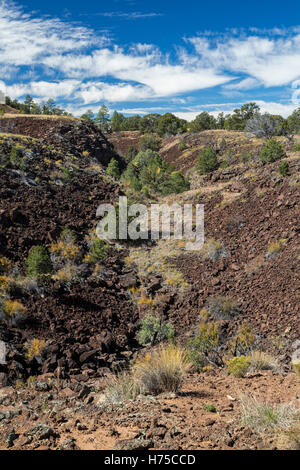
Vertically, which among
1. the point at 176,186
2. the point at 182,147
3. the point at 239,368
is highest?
the point at 182,147

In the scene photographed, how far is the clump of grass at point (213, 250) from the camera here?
13.1m

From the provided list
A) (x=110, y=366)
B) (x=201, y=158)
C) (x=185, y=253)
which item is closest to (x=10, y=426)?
(x=110, y=366)

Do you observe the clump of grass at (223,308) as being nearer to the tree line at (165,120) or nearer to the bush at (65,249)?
the bush at (65,249)

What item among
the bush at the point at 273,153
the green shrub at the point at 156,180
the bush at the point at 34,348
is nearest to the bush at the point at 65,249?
the bush at the point at 34,348

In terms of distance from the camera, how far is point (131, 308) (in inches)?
444

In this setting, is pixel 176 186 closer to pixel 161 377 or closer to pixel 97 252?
pixel 97 252

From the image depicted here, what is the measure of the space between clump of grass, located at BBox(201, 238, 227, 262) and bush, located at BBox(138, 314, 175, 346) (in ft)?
14.4

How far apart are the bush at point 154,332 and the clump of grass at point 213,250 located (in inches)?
173

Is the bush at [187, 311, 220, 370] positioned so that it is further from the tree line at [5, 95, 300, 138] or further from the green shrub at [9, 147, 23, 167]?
the tree line at [5, 95, 300, 138]

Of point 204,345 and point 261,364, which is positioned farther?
point 204,345

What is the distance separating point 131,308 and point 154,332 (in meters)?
1.89

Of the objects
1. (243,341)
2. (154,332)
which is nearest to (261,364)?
(243,341)

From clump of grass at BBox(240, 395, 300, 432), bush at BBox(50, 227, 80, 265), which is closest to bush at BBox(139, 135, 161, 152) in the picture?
bush at BBox(50, 227, 80, 265)
